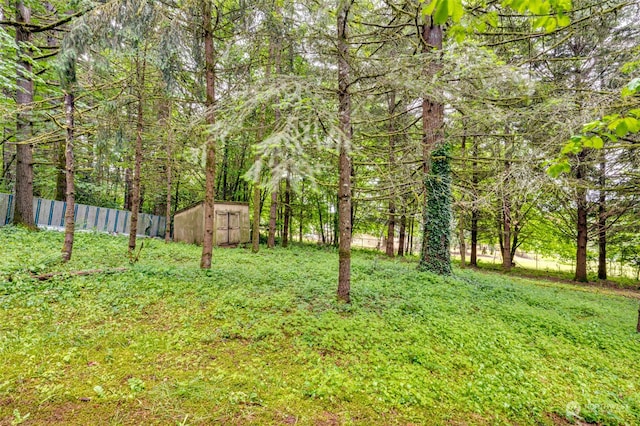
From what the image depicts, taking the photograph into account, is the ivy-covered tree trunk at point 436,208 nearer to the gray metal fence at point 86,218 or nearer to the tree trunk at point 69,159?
the tree trunk at point 69,159

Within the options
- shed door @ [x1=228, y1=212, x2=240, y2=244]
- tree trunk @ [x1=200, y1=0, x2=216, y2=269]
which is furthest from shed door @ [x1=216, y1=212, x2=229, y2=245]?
tree trunk @ [x1=200, y1=0, x2=216, y2=269]

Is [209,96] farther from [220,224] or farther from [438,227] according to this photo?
[220,224]

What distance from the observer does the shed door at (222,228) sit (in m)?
12.5

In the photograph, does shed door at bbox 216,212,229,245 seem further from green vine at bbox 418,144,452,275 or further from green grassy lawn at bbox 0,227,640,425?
green vine at bbox 418,144,452,275

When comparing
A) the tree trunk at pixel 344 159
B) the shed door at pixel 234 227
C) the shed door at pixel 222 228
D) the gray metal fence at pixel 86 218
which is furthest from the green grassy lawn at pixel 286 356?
the gray metal fence at pixel 86 218

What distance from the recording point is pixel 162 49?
5.39m

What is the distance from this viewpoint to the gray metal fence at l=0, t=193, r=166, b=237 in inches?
437

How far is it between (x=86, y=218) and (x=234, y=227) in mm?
7769

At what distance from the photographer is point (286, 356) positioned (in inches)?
133

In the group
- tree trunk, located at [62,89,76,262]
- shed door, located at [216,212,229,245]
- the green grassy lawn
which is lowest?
the green grassy lawn

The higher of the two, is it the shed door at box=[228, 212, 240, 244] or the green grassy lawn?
the shed door at box=[228, 212, 240, 244]

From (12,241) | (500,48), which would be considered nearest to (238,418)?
(12,241)

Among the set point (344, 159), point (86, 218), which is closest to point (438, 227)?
point (344, 159)

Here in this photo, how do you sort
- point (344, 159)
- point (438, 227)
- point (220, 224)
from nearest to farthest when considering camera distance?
point (344, 159) → point (438, 227) → point (220, 224)
